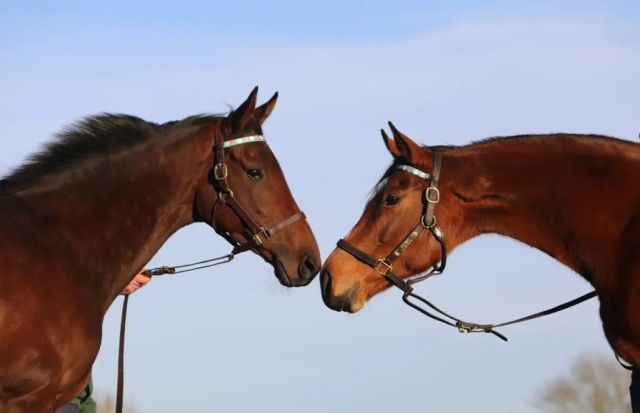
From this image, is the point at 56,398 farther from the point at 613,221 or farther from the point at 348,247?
the point at 613,221

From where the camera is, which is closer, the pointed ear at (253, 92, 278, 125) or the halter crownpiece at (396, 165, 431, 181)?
the halter crownpiece at (396, 165, 431, 181)

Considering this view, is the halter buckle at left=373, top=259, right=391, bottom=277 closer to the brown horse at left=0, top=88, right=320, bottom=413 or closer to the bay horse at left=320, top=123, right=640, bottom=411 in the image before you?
the bay horse at left=320, top=123, right=640, bottom=411

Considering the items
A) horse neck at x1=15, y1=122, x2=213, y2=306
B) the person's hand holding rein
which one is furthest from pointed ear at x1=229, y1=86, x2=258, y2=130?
the person's hand holding rein

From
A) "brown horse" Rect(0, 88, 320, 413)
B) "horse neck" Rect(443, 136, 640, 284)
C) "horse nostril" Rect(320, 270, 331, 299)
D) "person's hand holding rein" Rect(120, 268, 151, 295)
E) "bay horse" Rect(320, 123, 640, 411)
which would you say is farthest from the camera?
"person's hand holding rein" Rect(120, 268, 151, 295)

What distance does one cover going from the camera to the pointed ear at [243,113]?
879 centimetres

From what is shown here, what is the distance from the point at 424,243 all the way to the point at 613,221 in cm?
131

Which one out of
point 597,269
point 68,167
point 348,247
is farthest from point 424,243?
point 68,167

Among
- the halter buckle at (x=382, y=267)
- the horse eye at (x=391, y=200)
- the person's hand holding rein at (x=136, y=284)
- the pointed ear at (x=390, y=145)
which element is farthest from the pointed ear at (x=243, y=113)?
the person's hand holding rein at (x=136, y=284)

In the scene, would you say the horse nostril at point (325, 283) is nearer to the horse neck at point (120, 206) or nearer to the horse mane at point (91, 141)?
the horse neck at point (120, 206)

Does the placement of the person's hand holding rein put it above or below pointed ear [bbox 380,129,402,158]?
below

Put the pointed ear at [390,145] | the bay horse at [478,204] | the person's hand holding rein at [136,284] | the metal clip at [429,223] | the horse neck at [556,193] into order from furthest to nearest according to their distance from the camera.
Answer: the person's hand holding rein at [136,284] → the pointed ear at [390,145] → the metal clip at [429,223] → the bay horse at [478,204] → the horse neck at [556,193]

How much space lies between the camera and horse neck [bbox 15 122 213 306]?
8.17 m

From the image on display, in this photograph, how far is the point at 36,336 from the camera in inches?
298

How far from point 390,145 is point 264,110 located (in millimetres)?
1029
